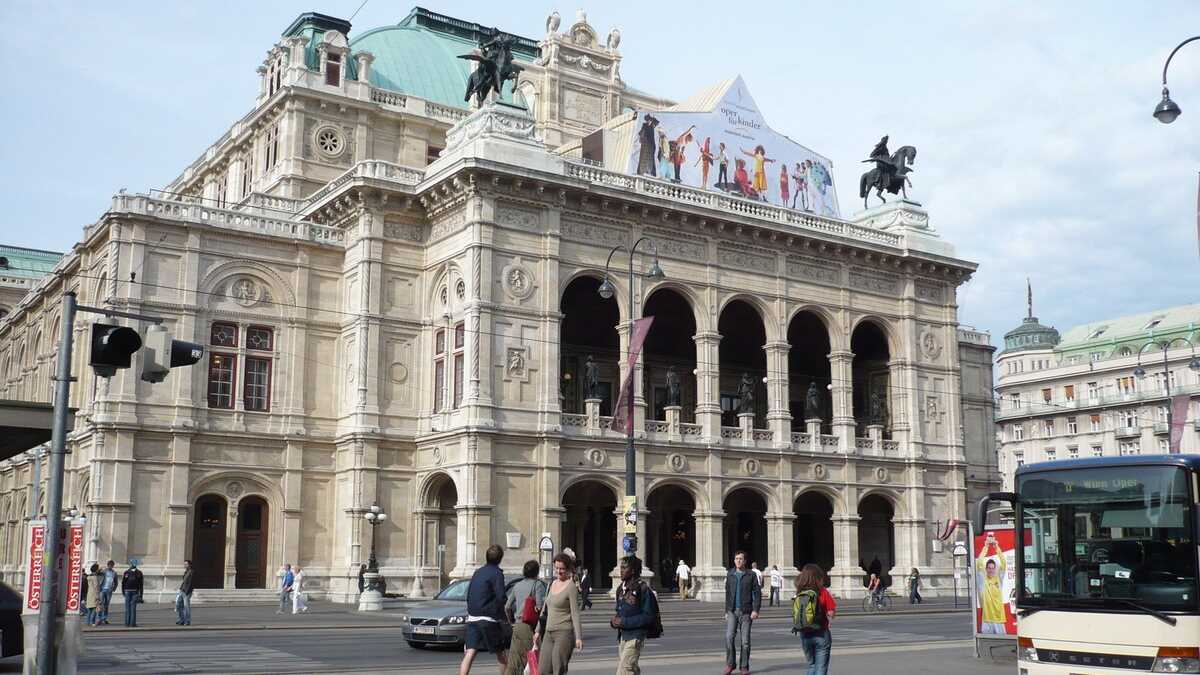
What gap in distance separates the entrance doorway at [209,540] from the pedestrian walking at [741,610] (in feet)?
88.2

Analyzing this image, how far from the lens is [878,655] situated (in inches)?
824

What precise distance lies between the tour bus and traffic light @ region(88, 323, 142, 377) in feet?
31.9

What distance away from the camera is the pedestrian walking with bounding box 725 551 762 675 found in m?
17.7

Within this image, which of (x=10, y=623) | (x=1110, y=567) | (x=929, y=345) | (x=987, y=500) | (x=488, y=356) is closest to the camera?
(x=1110, y=567)

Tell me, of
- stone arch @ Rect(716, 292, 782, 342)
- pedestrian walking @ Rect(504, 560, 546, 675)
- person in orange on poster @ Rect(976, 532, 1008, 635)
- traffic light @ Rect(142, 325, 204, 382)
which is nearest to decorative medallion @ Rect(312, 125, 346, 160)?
stone arch @ Rect(716, 292, 782, 342)

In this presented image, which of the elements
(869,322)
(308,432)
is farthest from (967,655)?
(869,322)

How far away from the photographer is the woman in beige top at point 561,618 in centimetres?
1358

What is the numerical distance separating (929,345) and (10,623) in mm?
41286

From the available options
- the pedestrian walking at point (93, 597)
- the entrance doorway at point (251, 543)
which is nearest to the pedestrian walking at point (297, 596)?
the pedestrian walking at point (93, 597)

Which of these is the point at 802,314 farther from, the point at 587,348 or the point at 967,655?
the point at 967,655

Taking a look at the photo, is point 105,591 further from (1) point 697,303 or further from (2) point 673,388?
(1) point 697,303

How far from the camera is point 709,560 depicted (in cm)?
4281

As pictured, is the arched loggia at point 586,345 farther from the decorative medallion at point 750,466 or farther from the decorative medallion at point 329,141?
the decorative medallion at point 329,141

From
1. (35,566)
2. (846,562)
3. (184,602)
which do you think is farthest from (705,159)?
(35,566)
